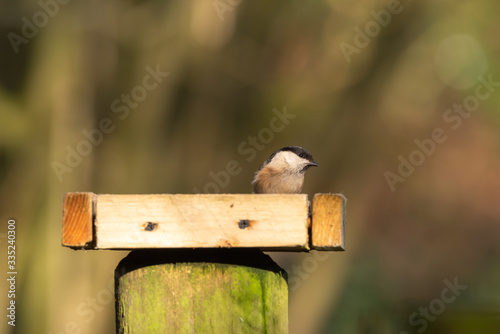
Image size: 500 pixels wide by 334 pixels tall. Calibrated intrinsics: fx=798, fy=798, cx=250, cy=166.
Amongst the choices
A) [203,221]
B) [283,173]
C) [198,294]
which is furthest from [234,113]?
[198,294]

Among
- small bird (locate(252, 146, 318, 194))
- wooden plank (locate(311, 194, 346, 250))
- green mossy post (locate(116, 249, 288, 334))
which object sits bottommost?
green mossy post (locate(116, 249, 288, 334))

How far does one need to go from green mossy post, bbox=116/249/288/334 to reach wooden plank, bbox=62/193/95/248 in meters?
0.18

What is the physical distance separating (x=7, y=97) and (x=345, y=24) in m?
3.12

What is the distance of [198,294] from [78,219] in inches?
19.7

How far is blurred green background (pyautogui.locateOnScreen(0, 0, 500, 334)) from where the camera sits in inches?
256

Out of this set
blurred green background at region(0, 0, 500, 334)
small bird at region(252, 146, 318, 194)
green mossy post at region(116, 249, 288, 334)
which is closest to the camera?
green mossy post at region(116, 249, 288, 334)

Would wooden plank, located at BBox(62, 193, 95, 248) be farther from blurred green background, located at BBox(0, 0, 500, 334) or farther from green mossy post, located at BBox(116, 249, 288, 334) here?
blurred green background, located at BBox(0, 0, 500, 334)

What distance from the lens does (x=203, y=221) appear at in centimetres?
276

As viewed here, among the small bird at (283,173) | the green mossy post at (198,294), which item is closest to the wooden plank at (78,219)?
the green mossy post at (198,294)

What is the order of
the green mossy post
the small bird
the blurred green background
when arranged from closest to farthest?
the green mossy post → the small bird → the blurred green background

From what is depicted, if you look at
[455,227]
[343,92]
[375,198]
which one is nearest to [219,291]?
[343,92]

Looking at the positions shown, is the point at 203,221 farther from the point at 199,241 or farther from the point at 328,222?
the point at 328,222

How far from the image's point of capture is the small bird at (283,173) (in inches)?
170

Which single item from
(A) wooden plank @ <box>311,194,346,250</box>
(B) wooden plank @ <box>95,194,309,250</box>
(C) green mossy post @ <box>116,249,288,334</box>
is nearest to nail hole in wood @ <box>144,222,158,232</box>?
(B) wooden plank @ <box>95,194,309,250</box>
